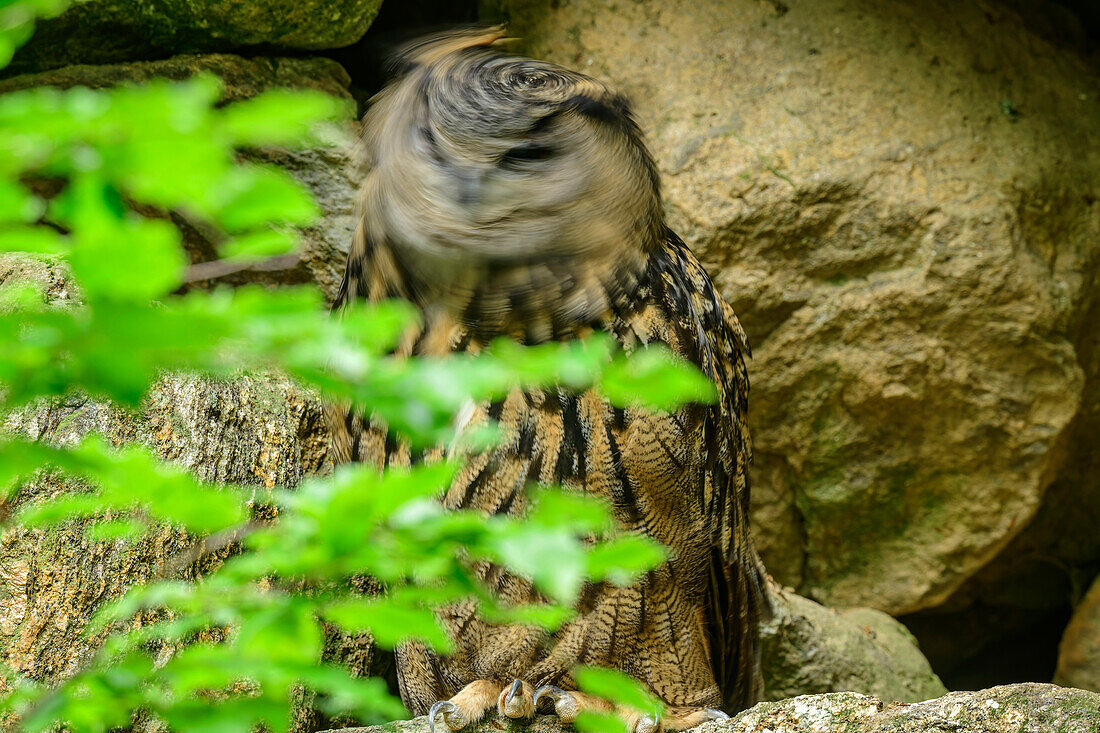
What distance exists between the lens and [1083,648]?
3.24 metres

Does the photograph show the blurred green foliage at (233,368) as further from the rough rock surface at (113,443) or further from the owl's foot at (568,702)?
the owl's foot at (568,702)

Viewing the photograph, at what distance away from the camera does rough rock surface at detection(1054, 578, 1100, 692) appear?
3182 millimetres

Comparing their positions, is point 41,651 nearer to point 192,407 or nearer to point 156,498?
point 192,407

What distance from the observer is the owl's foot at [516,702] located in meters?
1.85

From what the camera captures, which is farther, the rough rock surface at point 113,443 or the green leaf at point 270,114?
the rough rock surface at point 113,443

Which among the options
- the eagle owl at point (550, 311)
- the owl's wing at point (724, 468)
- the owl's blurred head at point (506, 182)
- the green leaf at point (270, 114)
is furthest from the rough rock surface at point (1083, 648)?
the green leaf at point (270, 114)

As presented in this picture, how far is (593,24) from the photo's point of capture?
10.2ft

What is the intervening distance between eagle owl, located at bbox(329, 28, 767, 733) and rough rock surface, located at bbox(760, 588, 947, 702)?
2.24 feet

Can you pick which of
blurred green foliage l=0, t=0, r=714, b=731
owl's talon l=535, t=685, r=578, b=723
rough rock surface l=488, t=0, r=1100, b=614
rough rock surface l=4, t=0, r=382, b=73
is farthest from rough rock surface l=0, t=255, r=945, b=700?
blurred green foliage l=0, t=0, r=714, b=731

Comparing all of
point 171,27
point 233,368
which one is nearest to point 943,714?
point 233,368

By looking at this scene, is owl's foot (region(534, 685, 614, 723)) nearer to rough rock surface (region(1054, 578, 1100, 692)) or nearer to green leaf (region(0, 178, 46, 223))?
green leaf (region(0, 178, 46, 223))

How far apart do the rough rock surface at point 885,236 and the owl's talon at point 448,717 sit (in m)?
1.62

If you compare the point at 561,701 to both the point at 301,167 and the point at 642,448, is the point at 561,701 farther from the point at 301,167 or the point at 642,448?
the point at 301,167

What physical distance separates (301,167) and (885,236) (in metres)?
1.82
